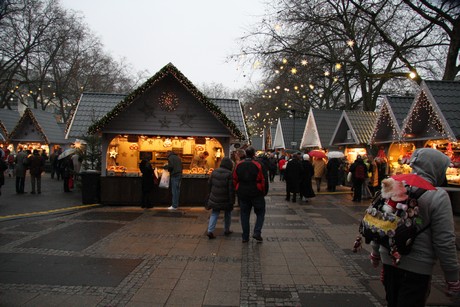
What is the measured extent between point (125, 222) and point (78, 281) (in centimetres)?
462

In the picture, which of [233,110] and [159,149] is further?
[233,110]

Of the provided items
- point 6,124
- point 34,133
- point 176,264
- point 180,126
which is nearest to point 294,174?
point 180,126

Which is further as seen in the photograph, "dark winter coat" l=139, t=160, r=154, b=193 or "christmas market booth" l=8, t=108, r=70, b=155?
"christmas market booth" l=8, t=108, r=70, b=155

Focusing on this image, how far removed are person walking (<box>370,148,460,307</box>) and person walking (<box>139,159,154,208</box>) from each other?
9.87 meters

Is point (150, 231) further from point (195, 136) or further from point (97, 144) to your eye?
point (97, 144)

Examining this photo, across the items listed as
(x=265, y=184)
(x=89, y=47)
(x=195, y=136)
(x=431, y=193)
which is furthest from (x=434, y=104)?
(x=89, y=47)

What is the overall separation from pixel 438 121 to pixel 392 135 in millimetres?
4211

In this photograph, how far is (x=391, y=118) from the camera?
1574 centimetres

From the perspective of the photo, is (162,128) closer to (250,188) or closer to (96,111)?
(96,111)

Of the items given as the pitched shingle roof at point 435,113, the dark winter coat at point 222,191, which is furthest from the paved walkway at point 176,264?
the pitched shingle roof at point 435,113

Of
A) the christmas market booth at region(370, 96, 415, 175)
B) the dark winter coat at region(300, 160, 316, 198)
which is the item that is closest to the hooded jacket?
the dark winter coat at region(300, 160, 316, 198)

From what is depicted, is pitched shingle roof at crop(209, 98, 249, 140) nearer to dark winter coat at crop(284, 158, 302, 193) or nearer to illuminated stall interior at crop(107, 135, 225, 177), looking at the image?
illuminated stall interior at crop(107, 135, 225, 177)

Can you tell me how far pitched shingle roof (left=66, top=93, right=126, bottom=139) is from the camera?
585 inches

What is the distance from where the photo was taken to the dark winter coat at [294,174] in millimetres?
14391
